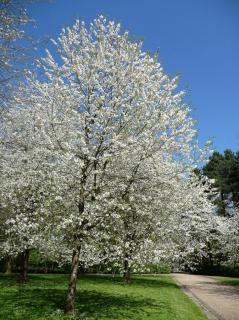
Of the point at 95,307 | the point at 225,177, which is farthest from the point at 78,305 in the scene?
the point at 225,177

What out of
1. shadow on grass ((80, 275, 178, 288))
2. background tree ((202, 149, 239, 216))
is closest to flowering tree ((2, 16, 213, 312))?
shadow on grass ((80, 275, 178, 288))

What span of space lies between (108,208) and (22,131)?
10.1m

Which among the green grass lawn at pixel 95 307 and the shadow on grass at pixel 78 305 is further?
the shadow on grass at pixel 78 305

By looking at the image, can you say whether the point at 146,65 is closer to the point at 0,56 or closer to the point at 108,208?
the point at 108,208

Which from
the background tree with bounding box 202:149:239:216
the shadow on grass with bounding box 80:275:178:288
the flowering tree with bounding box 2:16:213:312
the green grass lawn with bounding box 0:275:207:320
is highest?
the background tree with bounding box 202:149:239:216

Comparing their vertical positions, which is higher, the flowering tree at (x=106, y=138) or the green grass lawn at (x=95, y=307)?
the flowering tree at (x=106, y=138)

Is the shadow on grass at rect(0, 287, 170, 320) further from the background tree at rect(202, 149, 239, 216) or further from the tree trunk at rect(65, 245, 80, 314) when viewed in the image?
the background tree at rect(202, 149, 239, 216)

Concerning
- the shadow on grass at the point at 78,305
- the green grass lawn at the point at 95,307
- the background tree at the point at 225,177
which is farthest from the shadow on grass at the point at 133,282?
the background tree at the point at 225,177

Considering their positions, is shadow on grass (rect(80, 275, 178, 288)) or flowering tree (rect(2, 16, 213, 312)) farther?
shadow on grass (rect(80, 275, 178, 288))

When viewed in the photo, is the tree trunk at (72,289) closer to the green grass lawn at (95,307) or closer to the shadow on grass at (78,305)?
the green grass lawn at (95,307)

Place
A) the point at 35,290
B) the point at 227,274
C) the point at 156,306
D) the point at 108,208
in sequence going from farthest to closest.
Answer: the point at 227,274, the point at 35,290, the point at 156,306, the point at 108,208

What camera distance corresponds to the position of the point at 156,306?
1623cm

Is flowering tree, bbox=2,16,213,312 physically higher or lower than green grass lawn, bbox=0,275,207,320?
higher

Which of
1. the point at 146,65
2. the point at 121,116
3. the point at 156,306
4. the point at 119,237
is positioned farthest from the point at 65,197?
the point at 156,306
